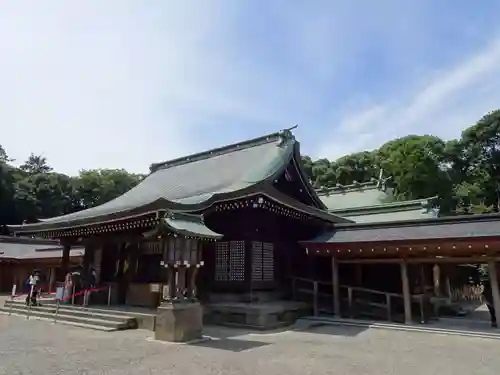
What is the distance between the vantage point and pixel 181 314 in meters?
8.86

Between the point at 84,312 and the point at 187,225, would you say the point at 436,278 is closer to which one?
the point at 187,225

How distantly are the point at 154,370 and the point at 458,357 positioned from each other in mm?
5837

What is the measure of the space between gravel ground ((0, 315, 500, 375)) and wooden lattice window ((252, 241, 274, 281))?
2694 millimetres

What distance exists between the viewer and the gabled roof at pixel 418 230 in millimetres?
11109

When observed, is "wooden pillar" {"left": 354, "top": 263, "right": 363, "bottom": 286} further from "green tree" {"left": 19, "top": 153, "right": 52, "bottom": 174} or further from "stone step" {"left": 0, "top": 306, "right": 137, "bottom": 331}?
"green tree" {"left": 19, "top": 153, "right": 52, "bottom": 174}

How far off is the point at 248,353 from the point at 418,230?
25.0 feet

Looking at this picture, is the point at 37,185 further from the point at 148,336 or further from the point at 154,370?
the point at 154,370

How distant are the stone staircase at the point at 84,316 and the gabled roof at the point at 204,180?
2811mm

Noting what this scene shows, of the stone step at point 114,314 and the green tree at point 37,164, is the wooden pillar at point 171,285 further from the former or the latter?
the green tree at point 37,164

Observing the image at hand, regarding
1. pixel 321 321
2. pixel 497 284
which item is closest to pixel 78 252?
pixel 321 321

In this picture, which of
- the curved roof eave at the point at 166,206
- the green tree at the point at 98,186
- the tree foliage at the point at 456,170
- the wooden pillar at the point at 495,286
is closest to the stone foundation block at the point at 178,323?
the curved roof eave at the point at 166,206

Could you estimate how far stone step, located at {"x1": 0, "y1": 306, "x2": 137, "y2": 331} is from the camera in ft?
35.2

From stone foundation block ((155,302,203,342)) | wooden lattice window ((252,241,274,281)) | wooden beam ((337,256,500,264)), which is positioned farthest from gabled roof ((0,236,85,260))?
wooden beam ((337,256,500,264))

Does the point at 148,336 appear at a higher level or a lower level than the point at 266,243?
lower
